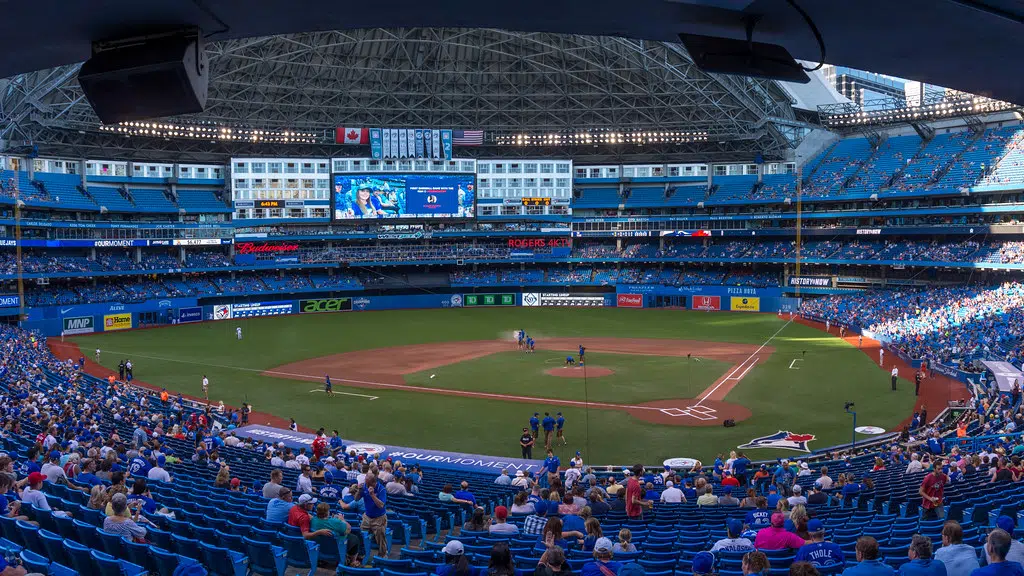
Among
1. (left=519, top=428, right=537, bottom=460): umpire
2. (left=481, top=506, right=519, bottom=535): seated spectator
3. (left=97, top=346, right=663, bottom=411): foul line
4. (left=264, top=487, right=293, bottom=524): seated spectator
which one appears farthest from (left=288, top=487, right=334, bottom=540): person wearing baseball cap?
(left=97, top=346, right=663, bottom=411): foul line

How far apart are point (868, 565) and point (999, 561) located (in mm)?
1064

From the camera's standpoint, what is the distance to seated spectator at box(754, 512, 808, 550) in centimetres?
923

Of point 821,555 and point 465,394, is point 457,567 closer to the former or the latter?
point 821,555

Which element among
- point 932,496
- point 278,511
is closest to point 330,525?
point 278,511

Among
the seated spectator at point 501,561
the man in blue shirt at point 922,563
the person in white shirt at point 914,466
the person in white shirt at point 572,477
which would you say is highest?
the man in blue shirt at point 922,563

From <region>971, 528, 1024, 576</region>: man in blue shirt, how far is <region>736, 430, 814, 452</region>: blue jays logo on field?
73.6ft

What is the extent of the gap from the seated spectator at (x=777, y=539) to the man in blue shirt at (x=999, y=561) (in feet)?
9.50

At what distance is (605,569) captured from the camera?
7.50 m

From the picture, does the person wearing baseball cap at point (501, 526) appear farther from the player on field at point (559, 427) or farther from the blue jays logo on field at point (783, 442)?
the blue jays logo on field at point (783, 442)

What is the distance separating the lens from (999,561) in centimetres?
643

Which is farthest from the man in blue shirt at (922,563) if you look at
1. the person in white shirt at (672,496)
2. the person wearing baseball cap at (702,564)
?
the person in white shirt at (672,496)

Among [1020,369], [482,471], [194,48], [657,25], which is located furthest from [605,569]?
[1020,369]

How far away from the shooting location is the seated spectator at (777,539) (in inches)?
363

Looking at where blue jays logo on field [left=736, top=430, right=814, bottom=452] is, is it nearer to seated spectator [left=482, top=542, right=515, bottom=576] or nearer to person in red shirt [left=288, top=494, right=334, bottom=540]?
person in red shirt [left=288, top=494, right=334, bottom=540]
